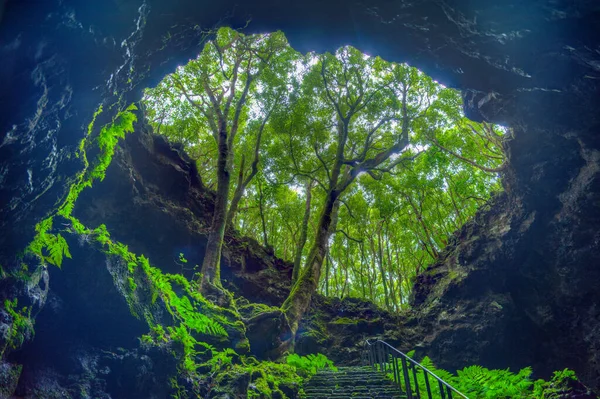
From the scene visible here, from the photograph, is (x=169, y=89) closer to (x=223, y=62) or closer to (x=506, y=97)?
(x=223, y=62)

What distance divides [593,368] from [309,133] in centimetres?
1207

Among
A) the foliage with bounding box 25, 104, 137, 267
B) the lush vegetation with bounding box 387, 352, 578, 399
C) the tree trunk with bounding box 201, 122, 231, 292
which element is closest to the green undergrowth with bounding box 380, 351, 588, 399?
the lush vegetation with bounding box 387, 352, 578, 399

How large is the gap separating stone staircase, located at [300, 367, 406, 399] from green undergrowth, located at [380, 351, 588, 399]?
414mm

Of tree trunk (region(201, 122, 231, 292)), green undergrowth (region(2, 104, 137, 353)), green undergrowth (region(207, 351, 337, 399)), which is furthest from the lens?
tree trunk (region(201, 122, 231, 292))

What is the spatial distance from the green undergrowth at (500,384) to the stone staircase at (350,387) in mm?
414

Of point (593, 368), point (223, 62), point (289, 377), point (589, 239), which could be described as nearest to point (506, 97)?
point (589, 239)

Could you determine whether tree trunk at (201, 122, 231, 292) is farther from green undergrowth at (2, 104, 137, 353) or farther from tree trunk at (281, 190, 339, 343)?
green undergrowth at (2, 104, 137, 353)

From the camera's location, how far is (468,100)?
29.5ft

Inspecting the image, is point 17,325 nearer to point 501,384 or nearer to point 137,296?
point 137,296

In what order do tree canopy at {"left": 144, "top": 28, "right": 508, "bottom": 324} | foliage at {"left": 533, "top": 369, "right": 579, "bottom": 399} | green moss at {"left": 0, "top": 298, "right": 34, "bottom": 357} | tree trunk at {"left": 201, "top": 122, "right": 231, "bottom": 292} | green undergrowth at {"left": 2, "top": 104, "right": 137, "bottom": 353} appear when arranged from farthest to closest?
tree canopy at {"left": 144, "top": 28, "right": 508, "bottom": 324} → tree trunk at {"left": 201, "top": 122, "right": 231, "bottom": 292} → foliage at {"left": 533, "top": 369, "right": 579, "bottom": 399} → green undergrowth at {"left": 2, "top": 104, "right": 137, "bottom": 353} → green moss at {"left": 0, "top": 298, "right": 34, "bottom": 357}

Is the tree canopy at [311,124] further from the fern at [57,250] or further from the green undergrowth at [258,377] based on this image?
the fern at [57,250]

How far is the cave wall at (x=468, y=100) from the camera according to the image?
3.16 metres

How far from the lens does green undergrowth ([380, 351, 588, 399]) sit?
6.42 meters

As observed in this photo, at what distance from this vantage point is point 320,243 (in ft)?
38.0
